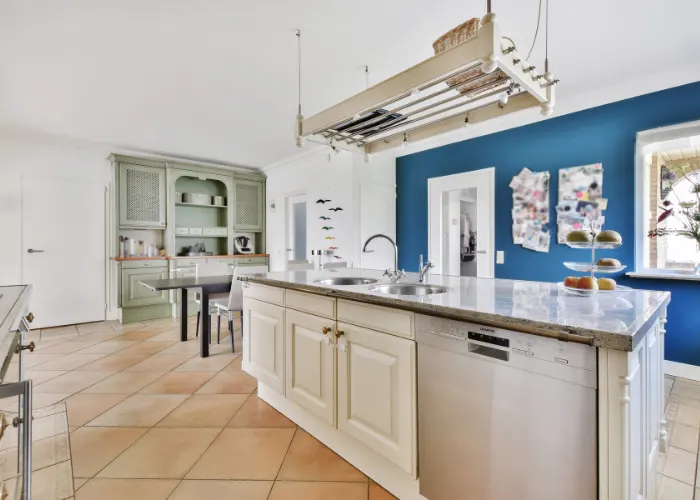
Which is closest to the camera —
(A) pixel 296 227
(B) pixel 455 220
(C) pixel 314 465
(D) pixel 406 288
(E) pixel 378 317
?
(E) pixel 378 317

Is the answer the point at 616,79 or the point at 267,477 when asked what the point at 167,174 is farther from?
the point at 616,79

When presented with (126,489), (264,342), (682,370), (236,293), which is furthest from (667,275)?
(126,489)

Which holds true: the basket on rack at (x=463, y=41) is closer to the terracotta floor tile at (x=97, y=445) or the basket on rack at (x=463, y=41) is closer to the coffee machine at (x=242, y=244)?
the terracotta floor tile at (x=97, y=445)

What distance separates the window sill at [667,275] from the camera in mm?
2674

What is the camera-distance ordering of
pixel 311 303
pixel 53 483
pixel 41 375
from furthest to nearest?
pixel 41 375 → pixel 311 303 → pixel 53 483

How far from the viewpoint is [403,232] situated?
4.80 m

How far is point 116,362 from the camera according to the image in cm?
319

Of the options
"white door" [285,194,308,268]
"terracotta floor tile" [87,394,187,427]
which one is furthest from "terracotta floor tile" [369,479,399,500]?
"white door" [285,194,308,268]

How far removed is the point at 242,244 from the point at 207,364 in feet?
10.6

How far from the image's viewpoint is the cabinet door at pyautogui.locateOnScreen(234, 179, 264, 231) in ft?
19.9

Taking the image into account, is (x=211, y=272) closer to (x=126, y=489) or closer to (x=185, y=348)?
(x=185, y=348)

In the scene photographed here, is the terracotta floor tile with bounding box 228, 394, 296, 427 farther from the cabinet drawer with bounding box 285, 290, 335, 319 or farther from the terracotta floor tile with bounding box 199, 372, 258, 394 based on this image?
the cabinet drawer with bounding box 285, 290, 335, 319

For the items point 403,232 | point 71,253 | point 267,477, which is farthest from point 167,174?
point 267,477

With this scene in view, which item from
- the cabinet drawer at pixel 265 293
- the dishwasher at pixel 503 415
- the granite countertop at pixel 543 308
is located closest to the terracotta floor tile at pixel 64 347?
the cabinet drawer at pixel 265 293
